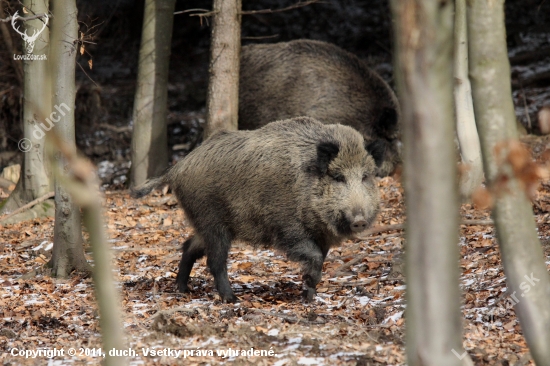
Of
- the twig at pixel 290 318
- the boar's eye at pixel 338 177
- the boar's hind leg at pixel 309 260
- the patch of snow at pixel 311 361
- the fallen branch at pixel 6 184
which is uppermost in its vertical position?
the boar's eye at pixel 338 177

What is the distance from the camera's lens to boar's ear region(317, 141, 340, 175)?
590 centimetres

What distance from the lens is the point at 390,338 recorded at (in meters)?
4.50

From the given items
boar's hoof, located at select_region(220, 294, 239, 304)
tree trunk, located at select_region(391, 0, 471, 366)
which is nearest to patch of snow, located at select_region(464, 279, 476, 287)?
boar's hoof, located at select_region(220, 294, 239, 304)

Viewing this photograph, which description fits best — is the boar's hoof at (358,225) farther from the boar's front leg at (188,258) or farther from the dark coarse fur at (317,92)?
the dark coarse fur at (317,92)

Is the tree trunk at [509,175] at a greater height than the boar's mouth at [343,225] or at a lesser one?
greater

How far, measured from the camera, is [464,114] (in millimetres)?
7992

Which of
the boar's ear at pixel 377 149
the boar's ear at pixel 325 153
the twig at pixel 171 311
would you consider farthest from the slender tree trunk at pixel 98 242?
the boar's ear at pixel 377 149

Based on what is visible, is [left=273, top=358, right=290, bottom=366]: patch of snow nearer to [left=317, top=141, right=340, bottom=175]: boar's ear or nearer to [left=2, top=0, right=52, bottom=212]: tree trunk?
[left=317, top=141, right=340, bottom=175]: boar's ear

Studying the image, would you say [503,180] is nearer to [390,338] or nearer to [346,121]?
[390,338]

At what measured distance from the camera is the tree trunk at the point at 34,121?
8.23 metres

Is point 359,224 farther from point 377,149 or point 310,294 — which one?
point 377,149

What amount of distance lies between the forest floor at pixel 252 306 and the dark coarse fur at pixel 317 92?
202 centimetres

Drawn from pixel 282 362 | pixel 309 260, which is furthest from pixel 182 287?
pixel 282 362

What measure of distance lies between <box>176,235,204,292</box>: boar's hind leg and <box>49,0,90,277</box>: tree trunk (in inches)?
45.0
